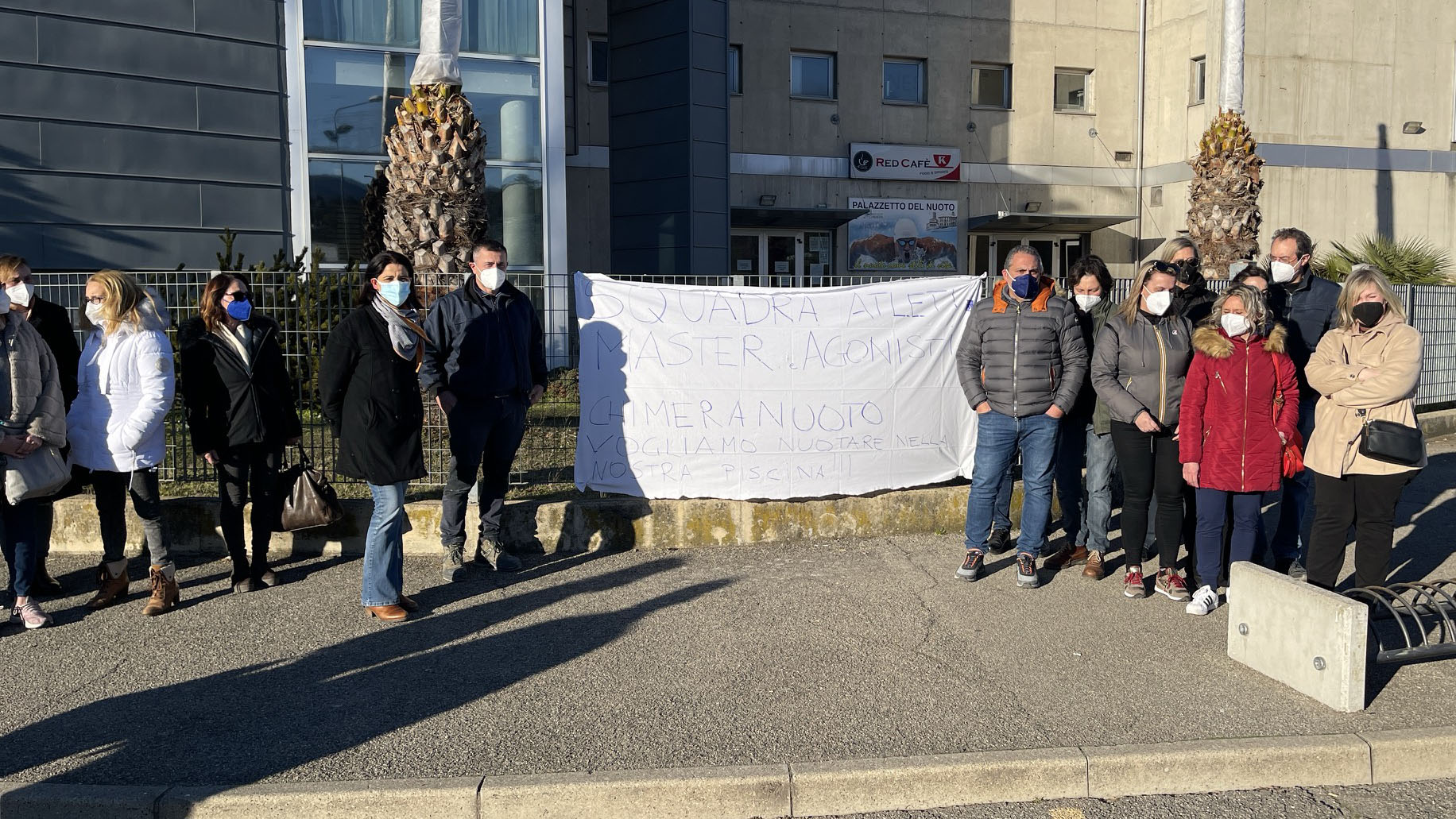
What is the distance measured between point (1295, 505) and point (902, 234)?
19719 mm

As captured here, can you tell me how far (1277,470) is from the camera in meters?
5.98

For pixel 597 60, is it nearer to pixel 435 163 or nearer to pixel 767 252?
pixel 767 252

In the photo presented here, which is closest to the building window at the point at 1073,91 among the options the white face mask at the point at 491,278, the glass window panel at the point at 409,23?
the glass window panel at the point at 409,23

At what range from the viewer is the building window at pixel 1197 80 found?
25.2 metres

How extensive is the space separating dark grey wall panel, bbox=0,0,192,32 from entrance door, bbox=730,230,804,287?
12909 mm

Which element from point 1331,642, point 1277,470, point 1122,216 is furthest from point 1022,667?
point 1122,216

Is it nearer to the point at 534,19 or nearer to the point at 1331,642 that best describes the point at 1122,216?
the point at 534,19

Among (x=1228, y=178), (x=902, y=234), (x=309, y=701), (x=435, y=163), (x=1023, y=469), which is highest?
(x=902, y=234)

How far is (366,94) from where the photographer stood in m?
16.3

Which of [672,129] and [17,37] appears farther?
[672,129]

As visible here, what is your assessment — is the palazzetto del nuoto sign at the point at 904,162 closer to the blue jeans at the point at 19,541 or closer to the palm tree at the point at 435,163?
the palm tree at the point at 435,163

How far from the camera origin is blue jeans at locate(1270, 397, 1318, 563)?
6.89 meters

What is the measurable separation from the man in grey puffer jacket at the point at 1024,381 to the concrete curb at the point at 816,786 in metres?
2.44

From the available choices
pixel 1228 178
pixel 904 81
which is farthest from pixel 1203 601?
pixel 904 81
